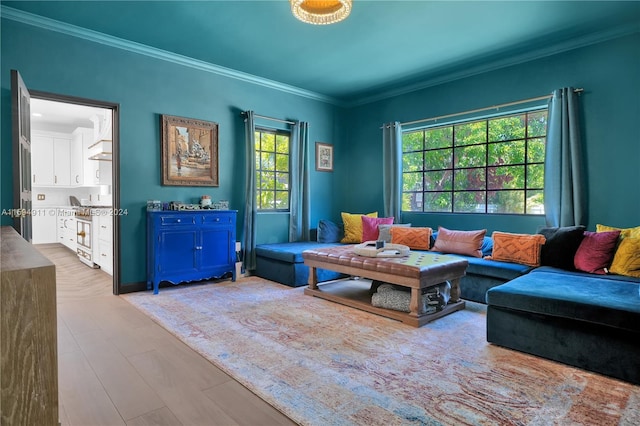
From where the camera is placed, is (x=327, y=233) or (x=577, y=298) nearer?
(x=577, y=298)

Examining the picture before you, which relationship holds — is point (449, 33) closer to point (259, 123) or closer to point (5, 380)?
point (259, 123)

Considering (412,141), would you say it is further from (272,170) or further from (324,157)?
(272,170)

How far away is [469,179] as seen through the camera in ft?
16.0

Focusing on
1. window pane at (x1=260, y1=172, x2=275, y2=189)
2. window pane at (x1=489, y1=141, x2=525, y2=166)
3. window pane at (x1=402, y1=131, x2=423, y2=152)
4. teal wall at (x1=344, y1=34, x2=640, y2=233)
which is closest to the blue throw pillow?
window pane at (x1=260, y1=172, x2=275, y2=189)

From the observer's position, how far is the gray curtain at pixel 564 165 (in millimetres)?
3802

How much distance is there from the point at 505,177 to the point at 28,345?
16.1 ft

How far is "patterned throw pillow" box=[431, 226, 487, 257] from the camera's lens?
4.20 metres

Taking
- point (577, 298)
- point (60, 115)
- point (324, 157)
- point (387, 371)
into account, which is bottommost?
point (387, 371)

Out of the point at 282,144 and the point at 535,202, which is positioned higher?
the point at 282,144

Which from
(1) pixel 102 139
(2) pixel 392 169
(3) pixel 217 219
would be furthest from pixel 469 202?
(1) pixel 102 139

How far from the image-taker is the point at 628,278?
9.86ft

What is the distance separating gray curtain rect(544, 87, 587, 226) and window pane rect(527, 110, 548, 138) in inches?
9.6

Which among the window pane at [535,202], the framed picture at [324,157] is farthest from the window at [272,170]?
the window pane at [535,202]

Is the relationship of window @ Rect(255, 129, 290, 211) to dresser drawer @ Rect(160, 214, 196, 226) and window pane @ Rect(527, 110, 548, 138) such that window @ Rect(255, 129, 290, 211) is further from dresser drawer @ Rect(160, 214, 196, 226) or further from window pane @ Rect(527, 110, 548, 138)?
window pane @ Rect(527, 110, 548, 138)
